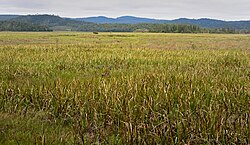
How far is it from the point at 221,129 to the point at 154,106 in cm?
178

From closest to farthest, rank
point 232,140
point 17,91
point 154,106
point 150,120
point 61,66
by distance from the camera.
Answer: point 232,140, point 150,120, point 154,106, point 17,91, point 61,66

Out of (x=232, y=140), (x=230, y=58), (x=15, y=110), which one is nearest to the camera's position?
(x=232, y=140)

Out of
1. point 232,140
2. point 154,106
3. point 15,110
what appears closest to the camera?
point 232,140

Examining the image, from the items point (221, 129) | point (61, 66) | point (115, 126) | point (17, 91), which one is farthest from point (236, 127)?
point (61, 66)

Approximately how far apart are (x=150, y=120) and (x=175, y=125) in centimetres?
62

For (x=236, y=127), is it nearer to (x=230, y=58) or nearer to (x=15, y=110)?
(x=15, y=110)

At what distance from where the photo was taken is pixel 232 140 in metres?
5.04

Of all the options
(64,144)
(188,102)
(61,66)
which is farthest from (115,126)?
(61,66)

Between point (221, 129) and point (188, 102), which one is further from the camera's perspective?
point (188, 102)

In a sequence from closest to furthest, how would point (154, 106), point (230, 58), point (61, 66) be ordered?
1. point (154, 106)
2. point (61, 66)
3. point (230, 58)

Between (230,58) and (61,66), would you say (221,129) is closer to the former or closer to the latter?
(61,66)

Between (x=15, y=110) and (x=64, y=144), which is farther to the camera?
(x=15, y=110)

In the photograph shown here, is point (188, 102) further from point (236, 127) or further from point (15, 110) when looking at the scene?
point (15, 110)

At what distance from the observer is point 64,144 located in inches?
204
